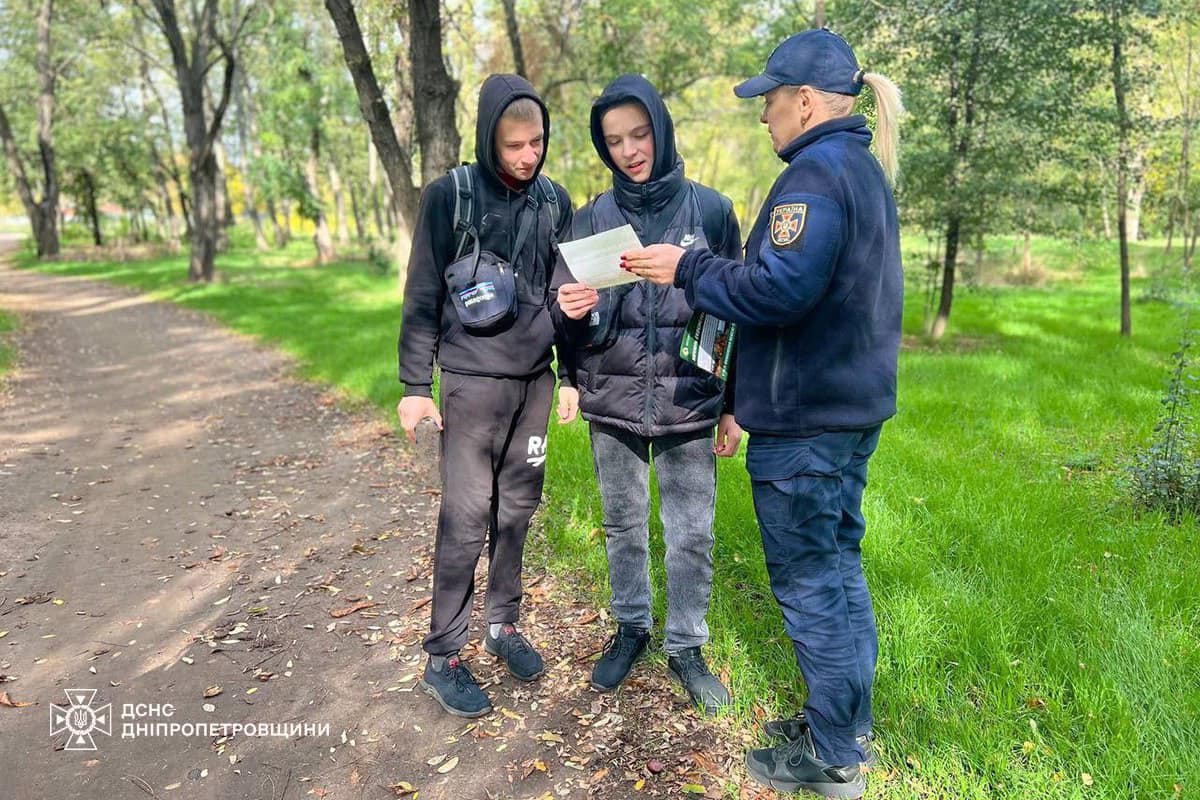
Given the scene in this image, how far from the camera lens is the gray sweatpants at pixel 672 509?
305 cm

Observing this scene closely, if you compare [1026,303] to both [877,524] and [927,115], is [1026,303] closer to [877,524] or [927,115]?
[927,115]

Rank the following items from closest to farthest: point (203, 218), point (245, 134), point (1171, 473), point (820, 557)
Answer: point (820, 557) < point (1171, 473) < point (203, 218) < point (245, 134)

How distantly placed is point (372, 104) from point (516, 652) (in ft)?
25.0

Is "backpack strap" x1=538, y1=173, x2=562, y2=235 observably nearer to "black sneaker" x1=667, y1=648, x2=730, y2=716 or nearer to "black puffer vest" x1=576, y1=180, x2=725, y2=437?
"black puffer vest" x1=576, y1=180, x2=725, y2=437

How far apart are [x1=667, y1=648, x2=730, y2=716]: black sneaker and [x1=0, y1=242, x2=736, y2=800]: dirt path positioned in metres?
0.07

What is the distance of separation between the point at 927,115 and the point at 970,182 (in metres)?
1.15

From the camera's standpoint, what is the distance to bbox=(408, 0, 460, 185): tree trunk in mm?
7410

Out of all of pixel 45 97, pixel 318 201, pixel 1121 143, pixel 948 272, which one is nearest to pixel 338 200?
pixel 318 201

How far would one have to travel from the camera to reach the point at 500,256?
3076mm

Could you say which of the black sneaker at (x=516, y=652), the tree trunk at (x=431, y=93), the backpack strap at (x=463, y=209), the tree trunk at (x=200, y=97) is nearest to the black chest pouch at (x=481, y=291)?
the backpack strap at (x=463, y=209)

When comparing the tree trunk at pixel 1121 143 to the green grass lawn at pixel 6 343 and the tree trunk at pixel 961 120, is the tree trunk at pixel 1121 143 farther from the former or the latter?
the green grass lawn at pixel 6 343

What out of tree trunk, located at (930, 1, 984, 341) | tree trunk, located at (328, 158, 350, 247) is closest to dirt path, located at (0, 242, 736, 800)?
tree trunk, located at (930, 1, 984, 341)

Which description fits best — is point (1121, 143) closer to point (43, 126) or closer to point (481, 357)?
point (481, 357)

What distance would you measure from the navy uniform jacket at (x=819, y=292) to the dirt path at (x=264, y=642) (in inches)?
54.8
